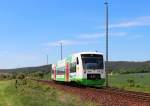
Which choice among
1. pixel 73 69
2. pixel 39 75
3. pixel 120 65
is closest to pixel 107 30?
pixel 73 69

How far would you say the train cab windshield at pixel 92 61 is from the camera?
4241 cm

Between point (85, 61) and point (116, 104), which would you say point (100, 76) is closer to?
point (85, 61)

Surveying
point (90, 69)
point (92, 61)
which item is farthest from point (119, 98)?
point (92, 61)

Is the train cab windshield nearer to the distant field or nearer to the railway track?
the distant field

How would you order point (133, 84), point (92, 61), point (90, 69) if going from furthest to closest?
point (133, 84)
point (92, 61)
point (90, 69)

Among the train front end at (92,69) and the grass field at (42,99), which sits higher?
the train front end at (92,69)

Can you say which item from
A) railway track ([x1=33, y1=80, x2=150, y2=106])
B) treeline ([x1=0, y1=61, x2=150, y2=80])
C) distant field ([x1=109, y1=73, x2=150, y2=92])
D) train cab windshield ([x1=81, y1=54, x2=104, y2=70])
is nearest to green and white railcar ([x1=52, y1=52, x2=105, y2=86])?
train cab windshield ([x1=81, y1=54, x2=104, y2=70])

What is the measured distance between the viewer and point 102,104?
78.6ft

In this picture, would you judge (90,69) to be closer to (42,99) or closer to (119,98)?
(42,99)

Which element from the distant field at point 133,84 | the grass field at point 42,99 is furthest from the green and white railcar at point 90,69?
the grass field at point 42,99

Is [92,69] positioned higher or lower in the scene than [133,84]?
higher

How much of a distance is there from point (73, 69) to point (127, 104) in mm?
22643

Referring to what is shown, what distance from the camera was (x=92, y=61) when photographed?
42.9 metres

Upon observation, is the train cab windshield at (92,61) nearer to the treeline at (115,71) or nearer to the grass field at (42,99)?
the grass field at (42,99)
